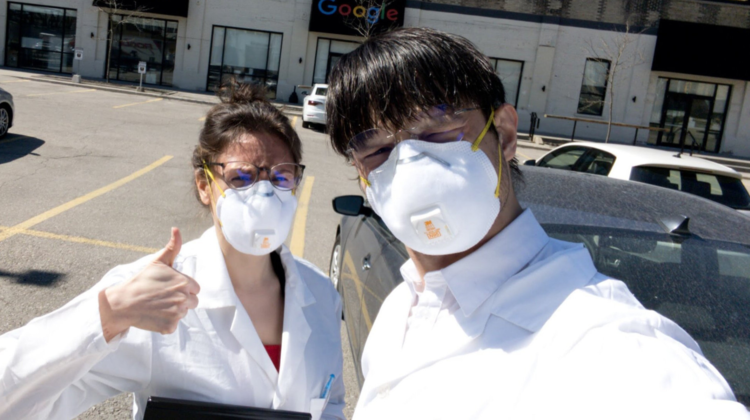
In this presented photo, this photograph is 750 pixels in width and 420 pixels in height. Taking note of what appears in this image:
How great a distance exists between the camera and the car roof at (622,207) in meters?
2.76

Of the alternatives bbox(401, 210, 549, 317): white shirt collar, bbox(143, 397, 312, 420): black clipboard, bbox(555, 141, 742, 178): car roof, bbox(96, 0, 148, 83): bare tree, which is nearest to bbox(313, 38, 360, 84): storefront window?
bbox(96, 0, 148, 83): bare tree

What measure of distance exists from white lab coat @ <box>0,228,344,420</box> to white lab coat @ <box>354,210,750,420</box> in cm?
55

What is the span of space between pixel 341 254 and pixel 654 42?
26979 mm

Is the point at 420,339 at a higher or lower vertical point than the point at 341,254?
higher

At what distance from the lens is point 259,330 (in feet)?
6.98

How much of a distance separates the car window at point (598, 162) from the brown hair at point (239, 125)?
4.72 m

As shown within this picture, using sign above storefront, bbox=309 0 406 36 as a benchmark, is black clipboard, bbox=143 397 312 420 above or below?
below

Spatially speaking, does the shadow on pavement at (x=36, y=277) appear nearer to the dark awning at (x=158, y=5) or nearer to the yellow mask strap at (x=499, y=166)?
the yellow mask strap at (x=499, y=166)

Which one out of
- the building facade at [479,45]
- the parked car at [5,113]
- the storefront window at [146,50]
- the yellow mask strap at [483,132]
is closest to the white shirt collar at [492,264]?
the yellow mask strap at [483,132]

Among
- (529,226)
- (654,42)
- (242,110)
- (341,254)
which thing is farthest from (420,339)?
(654,42)

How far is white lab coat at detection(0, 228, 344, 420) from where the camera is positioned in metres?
1.49

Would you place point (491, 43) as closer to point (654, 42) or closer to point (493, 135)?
point (654, 42)

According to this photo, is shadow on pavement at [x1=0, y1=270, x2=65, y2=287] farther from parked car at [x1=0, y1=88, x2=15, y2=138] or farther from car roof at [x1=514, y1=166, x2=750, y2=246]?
parked car at [x1=0, y1=88, x2=15, y2=138]

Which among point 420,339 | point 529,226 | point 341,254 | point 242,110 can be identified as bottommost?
point 341,254
